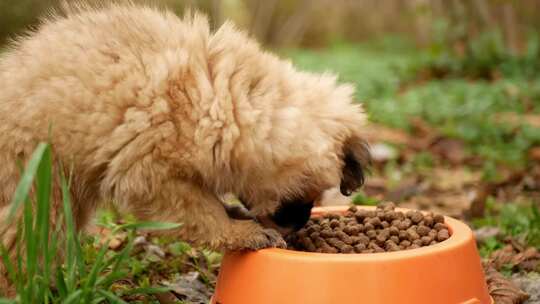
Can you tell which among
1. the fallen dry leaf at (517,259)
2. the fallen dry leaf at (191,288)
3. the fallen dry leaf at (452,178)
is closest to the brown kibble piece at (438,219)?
the fallen dry leaf at (517,259)

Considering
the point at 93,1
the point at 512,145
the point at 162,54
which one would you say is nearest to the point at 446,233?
the point at 162,54

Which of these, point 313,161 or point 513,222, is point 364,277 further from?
point 513,222

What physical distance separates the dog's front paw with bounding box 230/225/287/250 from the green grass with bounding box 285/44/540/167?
2157 millimetres

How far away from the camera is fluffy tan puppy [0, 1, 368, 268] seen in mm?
2609

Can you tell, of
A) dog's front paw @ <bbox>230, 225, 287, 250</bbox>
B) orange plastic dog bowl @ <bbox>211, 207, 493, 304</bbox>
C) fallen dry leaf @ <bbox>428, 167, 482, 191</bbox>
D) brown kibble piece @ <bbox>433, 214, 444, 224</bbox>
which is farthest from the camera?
fallen dry leaf @ <bbox>428, 167, 482, 191</bbox>

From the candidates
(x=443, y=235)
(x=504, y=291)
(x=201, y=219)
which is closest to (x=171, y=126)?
(x=201, y=219)

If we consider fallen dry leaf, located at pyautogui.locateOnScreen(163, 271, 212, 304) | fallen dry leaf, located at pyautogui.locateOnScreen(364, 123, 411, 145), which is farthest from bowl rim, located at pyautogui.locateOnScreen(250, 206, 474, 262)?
fallen dry leaf, located at pyautogui.locateOnScreen(364, 123, 411, 145)

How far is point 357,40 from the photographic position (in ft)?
47.3

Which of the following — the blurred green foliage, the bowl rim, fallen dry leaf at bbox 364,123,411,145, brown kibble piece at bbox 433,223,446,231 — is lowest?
the bowl rim

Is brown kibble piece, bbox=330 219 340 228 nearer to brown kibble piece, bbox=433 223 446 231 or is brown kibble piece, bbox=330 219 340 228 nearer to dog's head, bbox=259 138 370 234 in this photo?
dog's head, bbox=259 138 370 234

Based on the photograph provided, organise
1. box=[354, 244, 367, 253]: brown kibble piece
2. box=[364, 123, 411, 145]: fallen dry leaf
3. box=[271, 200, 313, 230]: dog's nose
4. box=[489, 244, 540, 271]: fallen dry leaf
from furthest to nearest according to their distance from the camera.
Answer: box=[364, 123, 411, 145]: fallen dry leaf, box=[489, 244, 540, 271]: fallen dry leaf, box=[271, 200, 313, 230]: dog's nose, box=[354, 244, 367, 253]: brown kibble piece

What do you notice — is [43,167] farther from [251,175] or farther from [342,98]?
[342,98]

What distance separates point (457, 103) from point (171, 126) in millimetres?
4954

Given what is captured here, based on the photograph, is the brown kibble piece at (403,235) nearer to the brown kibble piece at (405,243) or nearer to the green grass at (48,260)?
the brown kibble piece at (405,243)
